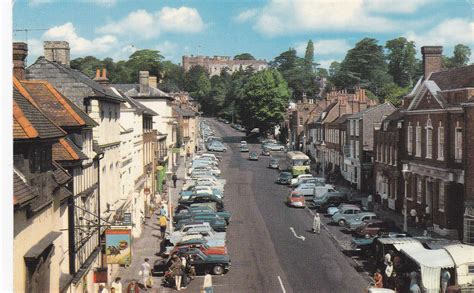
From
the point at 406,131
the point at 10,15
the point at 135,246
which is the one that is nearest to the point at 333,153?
the point at 406,131

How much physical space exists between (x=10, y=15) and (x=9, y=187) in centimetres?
333

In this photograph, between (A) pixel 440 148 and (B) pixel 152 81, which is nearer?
(A) pixel 440 148

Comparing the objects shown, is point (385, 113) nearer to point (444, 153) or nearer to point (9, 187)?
point (444, 153)

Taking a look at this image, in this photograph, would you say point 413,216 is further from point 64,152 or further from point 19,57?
point 19,57

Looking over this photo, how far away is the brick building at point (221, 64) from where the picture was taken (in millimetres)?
109688

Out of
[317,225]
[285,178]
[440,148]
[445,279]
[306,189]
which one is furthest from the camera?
[285,178]

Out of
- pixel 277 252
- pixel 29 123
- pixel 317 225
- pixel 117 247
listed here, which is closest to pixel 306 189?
pixel 317 225

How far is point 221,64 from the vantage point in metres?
132

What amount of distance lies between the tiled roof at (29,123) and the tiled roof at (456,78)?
26982mm

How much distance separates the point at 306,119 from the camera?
91.4 metres

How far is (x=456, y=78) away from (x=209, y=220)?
17829 mm

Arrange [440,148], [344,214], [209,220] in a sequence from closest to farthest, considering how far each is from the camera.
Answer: [440,148]
[209,220]
[344,214]

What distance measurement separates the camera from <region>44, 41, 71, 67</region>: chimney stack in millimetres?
31797

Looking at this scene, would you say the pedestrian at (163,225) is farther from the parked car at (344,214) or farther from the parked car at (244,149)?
the parked car at (244,149)
